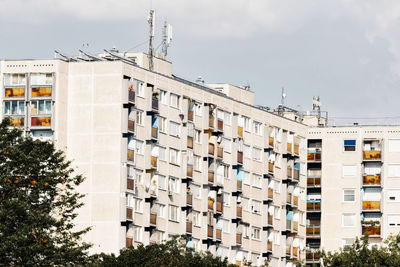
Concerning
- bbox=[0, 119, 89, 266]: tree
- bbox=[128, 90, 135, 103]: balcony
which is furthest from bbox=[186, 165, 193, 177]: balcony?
bbox=[0, 119, 89, 266]: tree

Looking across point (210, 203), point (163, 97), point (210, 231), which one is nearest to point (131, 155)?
point (163, 97)

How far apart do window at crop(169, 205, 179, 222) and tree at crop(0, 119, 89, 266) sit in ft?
119

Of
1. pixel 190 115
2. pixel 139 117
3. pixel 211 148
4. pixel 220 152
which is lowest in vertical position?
pixel 220 152

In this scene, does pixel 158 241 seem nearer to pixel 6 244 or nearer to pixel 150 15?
pixel 150 15

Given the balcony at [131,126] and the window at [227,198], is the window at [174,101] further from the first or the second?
the window at [227,198]

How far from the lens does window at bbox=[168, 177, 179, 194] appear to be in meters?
171

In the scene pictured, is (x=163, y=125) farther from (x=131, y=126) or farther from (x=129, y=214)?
(x=129, y=214)

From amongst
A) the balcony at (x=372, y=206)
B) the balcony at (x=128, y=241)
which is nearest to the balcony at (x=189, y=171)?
the balcony at (x=128, y=241)

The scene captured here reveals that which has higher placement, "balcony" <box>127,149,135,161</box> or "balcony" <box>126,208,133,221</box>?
"balcony" <box>127,149,135,161</box>

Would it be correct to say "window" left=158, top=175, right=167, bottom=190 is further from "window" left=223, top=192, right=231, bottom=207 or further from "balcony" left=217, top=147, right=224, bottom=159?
"window" left=223, top=192, right=231, bottom=207

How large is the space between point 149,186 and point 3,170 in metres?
36.6

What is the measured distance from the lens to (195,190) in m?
176

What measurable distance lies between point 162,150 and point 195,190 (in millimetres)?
8644

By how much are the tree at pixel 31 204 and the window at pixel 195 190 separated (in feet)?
136
